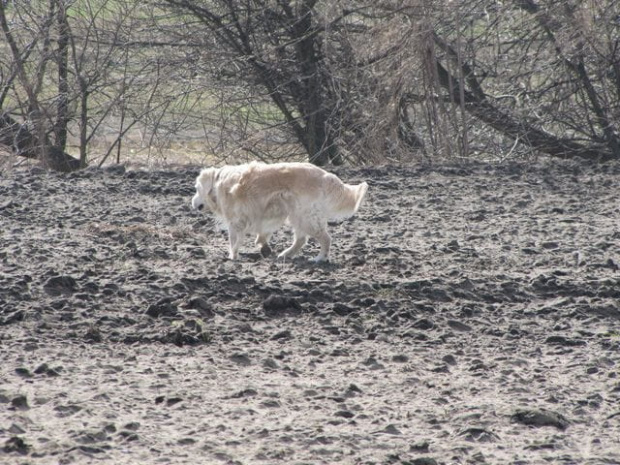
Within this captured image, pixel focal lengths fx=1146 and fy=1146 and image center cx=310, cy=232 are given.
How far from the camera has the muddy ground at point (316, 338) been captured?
18.1 feet

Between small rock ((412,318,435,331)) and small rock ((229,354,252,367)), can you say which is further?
small rock ((412,318,435,331))

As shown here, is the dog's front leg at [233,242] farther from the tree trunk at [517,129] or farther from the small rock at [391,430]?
the tree trunk at [517,129]

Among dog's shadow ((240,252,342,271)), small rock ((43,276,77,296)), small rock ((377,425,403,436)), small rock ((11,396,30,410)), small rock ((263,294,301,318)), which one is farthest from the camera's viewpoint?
dog's shadow ((240,252,342,271))

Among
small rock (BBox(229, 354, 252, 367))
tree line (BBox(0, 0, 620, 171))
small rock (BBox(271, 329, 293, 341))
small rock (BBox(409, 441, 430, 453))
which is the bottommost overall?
small rock (BBox(409, 441, 430, 453))

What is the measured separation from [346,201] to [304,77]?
9157 mm

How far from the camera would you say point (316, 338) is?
7430mm

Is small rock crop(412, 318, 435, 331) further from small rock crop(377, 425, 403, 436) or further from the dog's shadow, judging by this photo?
small rock crop(377, 425, 403, 436)

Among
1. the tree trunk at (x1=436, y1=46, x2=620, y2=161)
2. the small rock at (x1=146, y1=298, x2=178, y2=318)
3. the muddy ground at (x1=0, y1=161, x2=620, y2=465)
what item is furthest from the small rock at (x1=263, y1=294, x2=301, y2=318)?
the tree trunk at (x1=436, y1=46, x2=620, y2=161)

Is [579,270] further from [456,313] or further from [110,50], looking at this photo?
[110,50]

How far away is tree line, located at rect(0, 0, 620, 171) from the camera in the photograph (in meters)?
17.1

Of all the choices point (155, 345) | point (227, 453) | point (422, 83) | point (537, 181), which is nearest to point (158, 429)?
point (227, 453)

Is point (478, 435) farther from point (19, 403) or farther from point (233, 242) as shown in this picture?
Result: point (233, 242)

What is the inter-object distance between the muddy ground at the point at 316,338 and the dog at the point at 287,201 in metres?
0.28

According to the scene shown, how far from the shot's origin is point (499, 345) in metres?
7.39
